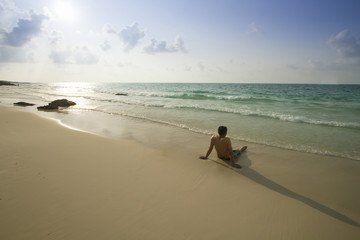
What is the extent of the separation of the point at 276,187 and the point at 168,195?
233 centimetres

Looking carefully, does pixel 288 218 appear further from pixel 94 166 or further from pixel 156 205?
pixel 94 166

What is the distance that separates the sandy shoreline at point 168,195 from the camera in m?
2.61

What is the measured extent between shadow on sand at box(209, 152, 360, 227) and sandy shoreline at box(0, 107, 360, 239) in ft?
0.07

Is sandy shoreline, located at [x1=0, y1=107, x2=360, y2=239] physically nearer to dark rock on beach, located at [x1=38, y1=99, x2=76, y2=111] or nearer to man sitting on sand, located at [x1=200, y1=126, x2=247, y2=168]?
man sitting on sand, located at [x1=200, y1=126, x2=247, y2=168]

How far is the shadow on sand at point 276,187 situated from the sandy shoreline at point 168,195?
0.07ft

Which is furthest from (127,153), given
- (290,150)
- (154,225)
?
(290,150)

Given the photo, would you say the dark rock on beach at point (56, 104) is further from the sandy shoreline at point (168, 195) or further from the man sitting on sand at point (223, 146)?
the man sitting on sand at point (223, 146)

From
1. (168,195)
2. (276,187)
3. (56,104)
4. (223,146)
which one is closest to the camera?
(168,195)

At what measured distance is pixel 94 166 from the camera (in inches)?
173

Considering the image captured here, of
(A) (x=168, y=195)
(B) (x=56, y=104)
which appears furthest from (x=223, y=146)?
(B) (x=56, y=104)

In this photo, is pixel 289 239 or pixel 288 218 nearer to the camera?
pixel 289 239

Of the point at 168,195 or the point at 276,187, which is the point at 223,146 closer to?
the point at 276,187

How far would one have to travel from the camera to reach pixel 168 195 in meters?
3.39

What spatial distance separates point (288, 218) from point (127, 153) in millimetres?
4144
